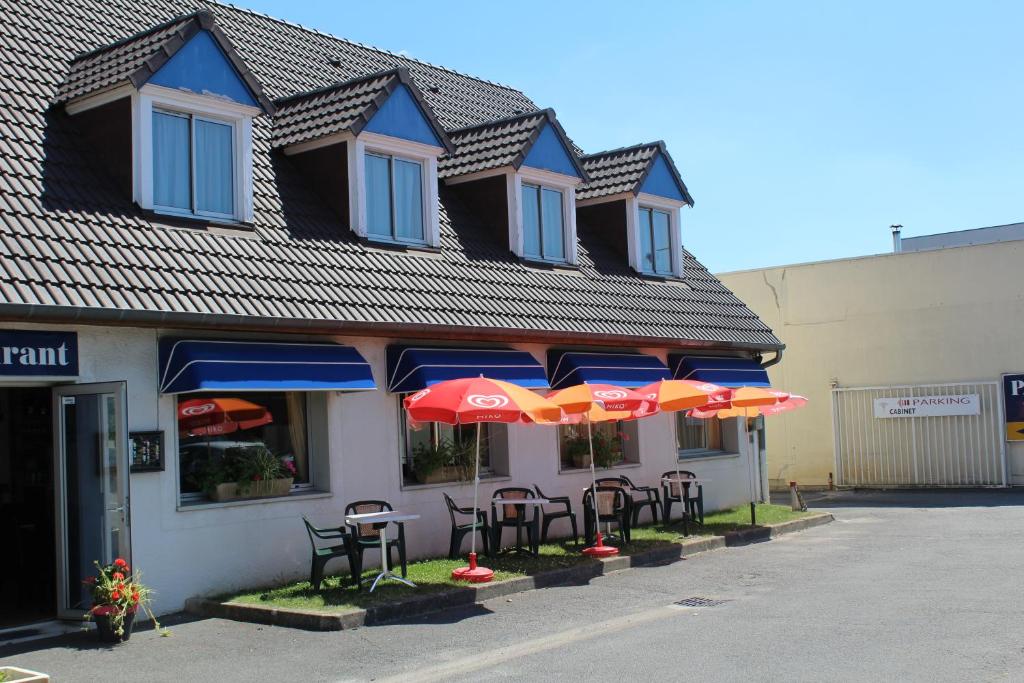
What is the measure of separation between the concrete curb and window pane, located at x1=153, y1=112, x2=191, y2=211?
4.65 meters

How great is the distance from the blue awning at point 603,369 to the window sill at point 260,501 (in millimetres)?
4702

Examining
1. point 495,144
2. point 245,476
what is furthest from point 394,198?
point 245,476

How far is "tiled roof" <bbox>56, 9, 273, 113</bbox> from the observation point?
1255cm

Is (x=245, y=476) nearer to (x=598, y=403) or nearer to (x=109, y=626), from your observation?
(x=109, y=626)

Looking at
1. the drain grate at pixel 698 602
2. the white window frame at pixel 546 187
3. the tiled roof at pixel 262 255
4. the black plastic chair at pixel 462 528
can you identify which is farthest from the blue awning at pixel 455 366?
the drain grate at pixel 698 602

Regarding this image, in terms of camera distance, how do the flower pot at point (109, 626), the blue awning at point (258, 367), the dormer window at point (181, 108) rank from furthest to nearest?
the dormer window at point (181, 108) < the blue awning at point (258, 367) < the flower pot at point (109, 626)

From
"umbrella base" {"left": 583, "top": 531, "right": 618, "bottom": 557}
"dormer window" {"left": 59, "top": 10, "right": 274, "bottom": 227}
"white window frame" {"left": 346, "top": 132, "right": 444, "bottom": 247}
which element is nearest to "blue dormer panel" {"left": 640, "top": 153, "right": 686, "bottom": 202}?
"white window frame" {"left": 346, "top": 132, "right": 444, "bottom": 247}

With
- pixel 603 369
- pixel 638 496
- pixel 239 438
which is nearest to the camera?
pixel 239 438

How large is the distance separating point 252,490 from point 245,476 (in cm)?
20

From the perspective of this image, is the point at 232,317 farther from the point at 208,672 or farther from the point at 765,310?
the point at 765,310

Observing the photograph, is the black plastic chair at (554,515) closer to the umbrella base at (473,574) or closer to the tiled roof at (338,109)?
the umbrella base at (473,574)

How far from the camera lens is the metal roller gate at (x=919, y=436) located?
26.3 m

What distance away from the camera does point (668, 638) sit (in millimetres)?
9906

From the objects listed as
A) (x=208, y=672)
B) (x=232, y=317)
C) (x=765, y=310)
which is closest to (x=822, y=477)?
(x=765, y=310)
